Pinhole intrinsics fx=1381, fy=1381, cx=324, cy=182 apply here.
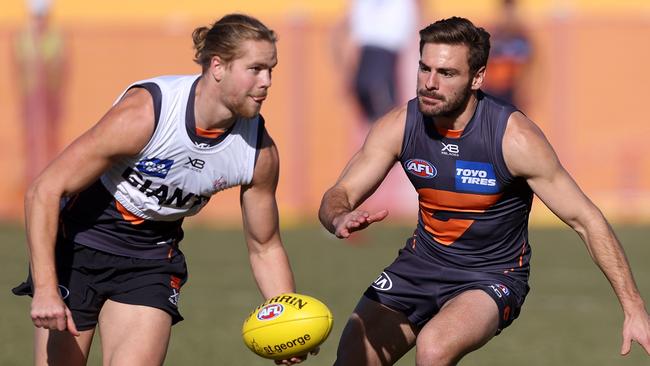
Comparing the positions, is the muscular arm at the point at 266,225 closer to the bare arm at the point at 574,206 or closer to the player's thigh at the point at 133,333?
the player's thigh at the point at 133,333

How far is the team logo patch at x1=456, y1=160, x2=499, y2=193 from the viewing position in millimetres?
6555

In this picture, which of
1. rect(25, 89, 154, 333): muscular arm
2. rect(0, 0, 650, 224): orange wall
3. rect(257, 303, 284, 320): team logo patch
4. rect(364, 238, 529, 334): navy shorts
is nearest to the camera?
rect(25, 89, 154, 333): muscular arm

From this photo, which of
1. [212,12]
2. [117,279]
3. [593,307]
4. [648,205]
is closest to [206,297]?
[593,307]

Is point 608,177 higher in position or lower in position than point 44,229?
lower

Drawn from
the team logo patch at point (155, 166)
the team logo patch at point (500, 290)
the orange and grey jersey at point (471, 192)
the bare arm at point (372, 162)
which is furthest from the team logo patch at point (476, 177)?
the team logo patch at point (155, 166)

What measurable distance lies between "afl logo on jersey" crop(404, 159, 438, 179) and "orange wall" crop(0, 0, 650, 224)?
38.3 feet

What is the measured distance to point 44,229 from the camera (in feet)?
19.7

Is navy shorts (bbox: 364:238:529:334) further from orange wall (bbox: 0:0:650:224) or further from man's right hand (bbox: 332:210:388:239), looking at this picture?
orange wall (bbox: 0:0:650:224)

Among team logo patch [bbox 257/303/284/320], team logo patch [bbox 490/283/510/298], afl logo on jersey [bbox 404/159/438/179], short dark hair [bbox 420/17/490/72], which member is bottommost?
team logo patch [bbox 257/303/284/320]

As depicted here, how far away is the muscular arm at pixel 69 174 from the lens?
597 cm

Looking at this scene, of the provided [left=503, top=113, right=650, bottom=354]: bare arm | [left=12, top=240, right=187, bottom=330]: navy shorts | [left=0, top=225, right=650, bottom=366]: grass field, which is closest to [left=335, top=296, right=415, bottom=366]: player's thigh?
[left=12, top=240, right=187, bottom=330]: navy shorts

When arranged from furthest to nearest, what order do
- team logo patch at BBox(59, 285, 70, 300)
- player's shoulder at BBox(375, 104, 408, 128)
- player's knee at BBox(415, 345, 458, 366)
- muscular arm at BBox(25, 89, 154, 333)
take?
player's shoulder at BBox(375, 104, 408, 128)
team logo patch at BBox(59, 285, 70, 300)
player's knee at BBox(415, 345, 458, 366)
muscular arm at BBox(25, 89, 154, 333)

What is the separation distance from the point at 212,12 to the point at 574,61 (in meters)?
7.80

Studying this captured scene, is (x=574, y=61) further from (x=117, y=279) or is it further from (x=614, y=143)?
(x=117, y=279)
